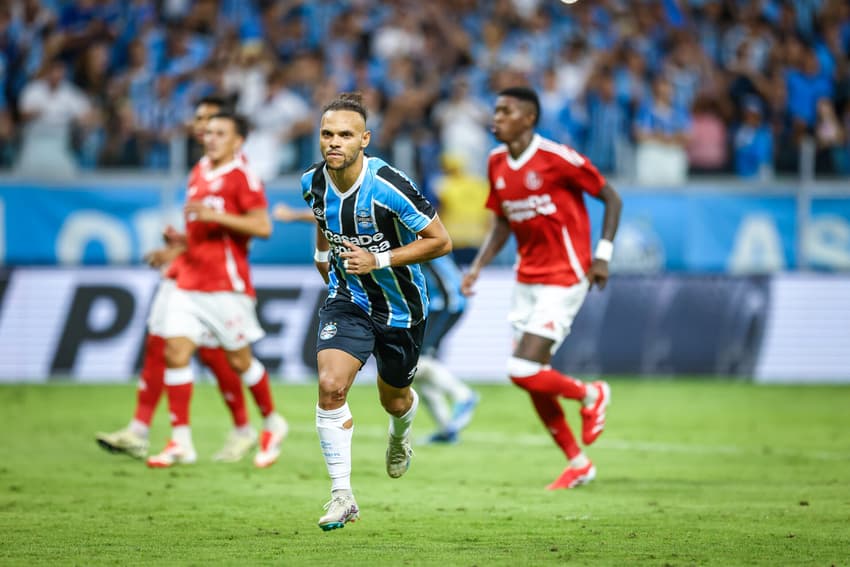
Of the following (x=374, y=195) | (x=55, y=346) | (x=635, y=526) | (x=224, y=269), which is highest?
(x=374, y=195)

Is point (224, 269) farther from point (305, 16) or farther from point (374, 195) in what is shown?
point (305, 16)

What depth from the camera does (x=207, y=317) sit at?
34.3 feet

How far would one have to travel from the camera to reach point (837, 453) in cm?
1145

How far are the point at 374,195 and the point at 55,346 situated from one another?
404 inches

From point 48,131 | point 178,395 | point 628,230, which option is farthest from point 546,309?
point 48,131

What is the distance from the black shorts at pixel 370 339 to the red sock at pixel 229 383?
318 centimetres

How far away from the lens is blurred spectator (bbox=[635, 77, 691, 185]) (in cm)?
1873

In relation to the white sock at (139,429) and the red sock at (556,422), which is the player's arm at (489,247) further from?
the white sock at (139,429)

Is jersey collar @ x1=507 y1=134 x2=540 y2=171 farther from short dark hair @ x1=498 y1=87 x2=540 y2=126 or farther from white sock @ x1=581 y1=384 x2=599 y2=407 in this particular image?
white sock @ x1=581 y1=384 x2=599 y2=407

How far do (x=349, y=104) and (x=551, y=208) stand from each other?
8.66 ft

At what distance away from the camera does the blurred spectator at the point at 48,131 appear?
1764 cm

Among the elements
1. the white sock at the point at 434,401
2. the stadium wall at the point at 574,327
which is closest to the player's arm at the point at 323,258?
the white sock at the point at 434,401

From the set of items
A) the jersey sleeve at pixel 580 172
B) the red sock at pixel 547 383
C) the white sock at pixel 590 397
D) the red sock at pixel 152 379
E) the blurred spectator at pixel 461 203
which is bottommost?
the red sock at pixel 152 379

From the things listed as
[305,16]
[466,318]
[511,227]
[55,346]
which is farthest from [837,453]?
[305,16]
